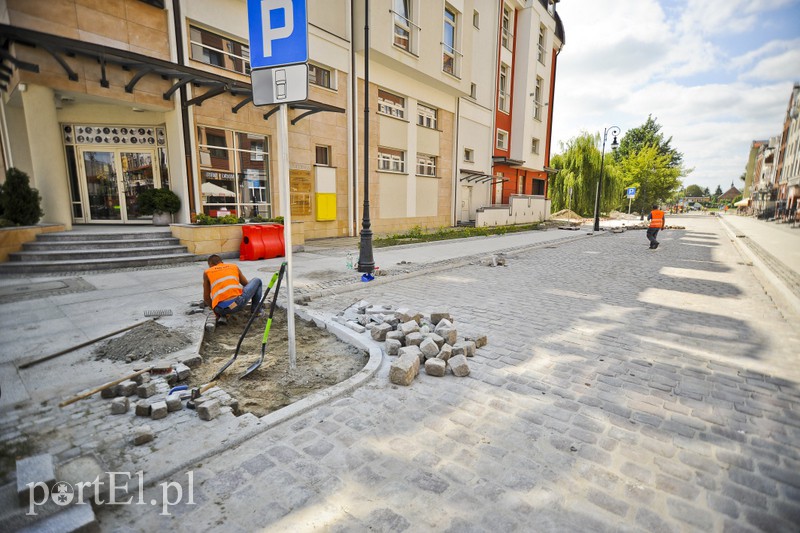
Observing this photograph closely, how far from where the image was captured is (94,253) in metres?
9.23

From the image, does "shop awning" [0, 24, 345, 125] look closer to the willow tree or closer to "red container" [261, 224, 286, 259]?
"red container" [261, 224, 286, 259]

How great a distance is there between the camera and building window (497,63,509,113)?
92.4 ft

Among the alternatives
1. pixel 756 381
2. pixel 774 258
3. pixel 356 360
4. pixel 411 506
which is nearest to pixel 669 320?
pixel 756 381

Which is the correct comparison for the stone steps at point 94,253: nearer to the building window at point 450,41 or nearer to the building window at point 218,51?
the building window at point 218,51

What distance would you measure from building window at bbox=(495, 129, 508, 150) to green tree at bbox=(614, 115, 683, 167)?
41.7m

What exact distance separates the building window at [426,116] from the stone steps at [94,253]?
14.9 metres

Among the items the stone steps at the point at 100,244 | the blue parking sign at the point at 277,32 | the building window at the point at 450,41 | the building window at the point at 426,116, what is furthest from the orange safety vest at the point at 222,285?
the building window at the point at 450,41

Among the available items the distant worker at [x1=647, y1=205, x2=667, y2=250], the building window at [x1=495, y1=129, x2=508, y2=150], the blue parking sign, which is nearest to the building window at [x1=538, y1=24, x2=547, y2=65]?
the building window at [x1=495, y1=129, x2=508, y2=150]

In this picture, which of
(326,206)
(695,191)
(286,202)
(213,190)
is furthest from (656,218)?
(695,191)

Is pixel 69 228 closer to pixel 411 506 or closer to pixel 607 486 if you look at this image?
pixel 411 506

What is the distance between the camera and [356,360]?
4.52 meters

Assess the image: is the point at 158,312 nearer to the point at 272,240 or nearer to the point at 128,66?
the point at 272,240

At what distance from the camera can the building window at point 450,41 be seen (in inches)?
845

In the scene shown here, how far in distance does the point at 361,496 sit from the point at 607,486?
1605mm
